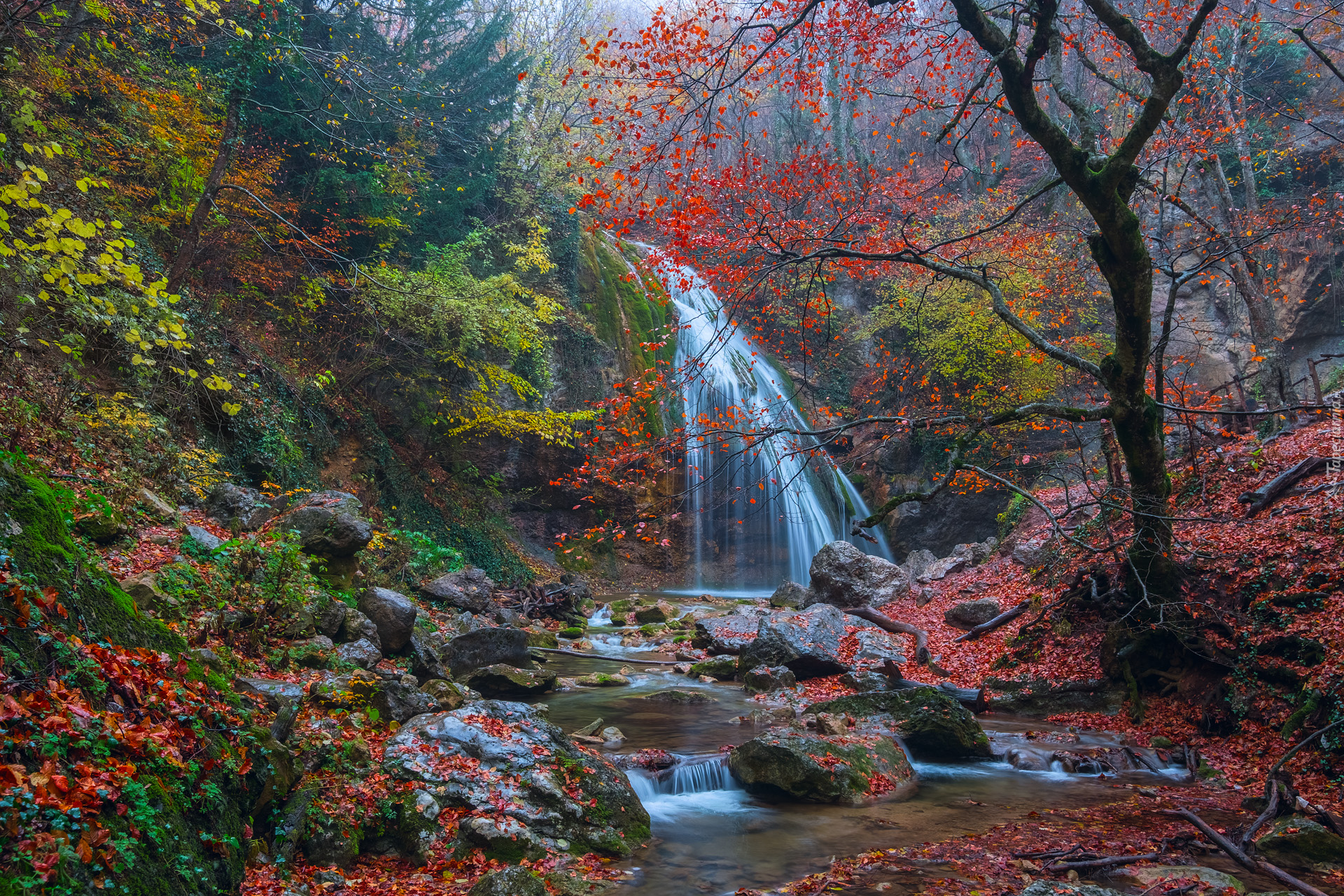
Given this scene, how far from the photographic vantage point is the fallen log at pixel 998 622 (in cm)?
938

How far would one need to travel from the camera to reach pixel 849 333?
24.5 meters

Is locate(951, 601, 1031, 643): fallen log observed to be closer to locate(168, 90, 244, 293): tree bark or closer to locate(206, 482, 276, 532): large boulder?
locate(206, 482, 276, 532): large boulder

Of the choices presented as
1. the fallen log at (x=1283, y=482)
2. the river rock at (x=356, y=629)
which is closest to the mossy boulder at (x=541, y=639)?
the river rock at (x=356, y=629)

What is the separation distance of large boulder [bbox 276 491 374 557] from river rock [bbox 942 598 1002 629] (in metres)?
8.80

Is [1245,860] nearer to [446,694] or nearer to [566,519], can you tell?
[446,694]

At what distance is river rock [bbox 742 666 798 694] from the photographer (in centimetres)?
855

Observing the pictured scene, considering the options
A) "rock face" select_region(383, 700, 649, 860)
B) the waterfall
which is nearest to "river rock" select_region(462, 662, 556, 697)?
"rock face" select_region(383, 700, 649, 860)

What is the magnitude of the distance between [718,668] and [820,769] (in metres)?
4.11

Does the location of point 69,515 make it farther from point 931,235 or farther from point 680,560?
point 931,235

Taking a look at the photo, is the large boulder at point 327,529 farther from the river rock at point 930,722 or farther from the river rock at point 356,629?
the river rock at point 930,722

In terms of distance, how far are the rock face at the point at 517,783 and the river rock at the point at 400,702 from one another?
1.34 ft

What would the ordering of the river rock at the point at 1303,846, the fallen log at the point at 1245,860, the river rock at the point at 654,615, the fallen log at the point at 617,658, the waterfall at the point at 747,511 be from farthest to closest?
the waterfall at the point at 747,511
the river rock at the point at 654,615
the fallen log at the point at 617,658
the river rock at the point at 1303,846
the fallen log at the point at 1245,860

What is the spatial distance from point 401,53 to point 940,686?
16141 mm

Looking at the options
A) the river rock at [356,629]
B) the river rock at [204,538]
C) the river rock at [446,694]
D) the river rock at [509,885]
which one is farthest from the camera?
the river rock at [356,629]
